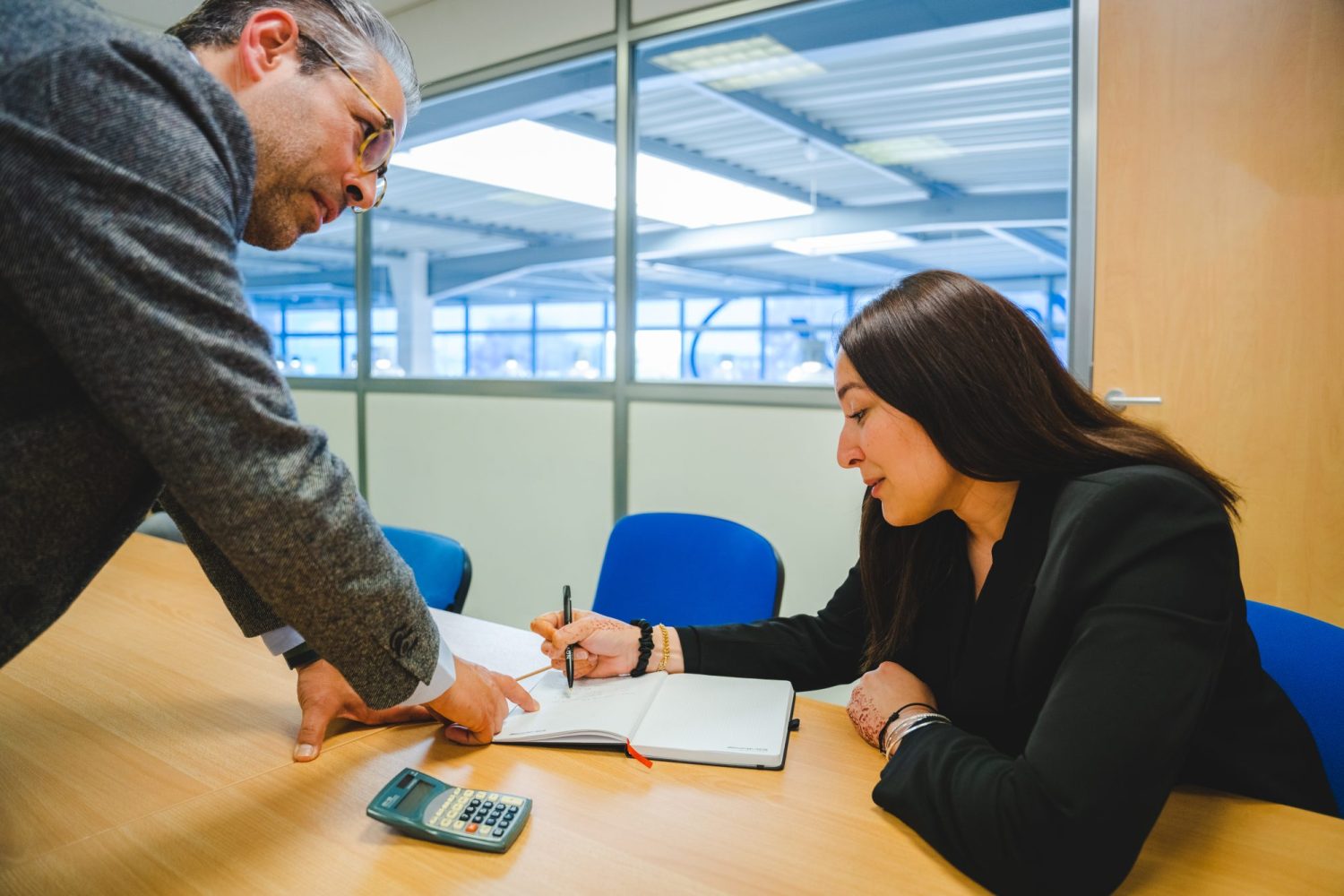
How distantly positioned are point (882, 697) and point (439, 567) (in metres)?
1.30

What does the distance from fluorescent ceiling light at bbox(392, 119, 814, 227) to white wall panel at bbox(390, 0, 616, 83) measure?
0.32 metres

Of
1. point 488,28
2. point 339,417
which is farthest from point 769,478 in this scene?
point 339,417

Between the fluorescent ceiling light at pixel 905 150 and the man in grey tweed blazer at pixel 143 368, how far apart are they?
102 inches

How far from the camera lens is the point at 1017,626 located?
1.14 metres

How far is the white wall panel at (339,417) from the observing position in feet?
15.3

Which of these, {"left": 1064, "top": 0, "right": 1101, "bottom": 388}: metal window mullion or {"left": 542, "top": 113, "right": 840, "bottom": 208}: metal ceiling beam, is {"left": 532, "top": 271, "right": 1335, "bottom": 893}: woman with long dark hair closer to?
{"left": 1064, "top": 0, "right": 1101, "bottom": 388}: metal window mullion

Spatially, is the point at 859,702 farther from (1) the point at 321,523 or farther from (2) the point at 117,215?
(2) the point at 117,215

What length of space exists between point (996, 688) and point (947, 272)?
0.58 metres

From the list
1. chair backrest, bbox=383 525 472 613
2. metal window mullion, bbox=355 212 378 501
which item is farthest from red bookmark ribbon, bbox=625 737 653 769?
metal window mullion, bbox=355 212 378 501

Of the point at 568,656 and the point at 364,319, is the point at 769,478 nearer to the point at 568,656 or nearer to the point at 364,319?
the point at 568,656

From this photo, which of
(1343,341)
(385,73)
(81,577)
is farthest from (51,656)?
(1343,341)

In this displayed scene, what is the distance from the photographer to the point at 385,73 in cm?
115

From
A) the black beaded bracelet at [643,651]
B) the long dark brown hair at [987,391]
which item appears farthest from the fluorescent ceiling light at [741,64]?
the black beaded bracelet at [643,651]

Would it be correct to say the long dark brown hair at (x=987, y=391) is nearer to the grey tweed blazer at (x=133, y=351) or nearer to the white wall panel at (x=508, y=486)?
the grey tweed blazer at (x=133, y=351)
